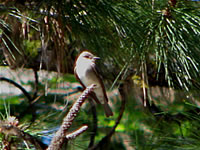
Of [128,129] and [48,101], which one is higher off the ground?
[48,101]

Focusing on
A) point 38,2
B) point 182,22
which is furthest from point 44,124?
point 182,22

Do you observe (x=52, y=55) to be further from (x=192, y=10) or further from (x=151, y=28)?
(x=192, y=10)

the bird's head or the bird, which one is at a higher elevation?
the bird's head

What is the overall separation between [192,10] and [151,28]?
14 cm

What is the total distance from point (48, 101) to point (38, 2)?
A: 0.97m

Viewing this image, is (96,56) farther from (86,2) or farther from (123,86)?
(123,86)

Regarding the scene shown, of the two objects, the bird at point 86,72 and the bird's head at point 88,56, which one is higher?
the bird's head at point 88,56

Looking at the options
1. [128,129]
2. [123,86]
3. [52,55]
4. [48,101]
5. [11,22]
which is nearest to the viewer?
[11,22]

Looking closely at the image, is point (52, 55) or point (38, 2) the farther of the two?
point (52, 55)

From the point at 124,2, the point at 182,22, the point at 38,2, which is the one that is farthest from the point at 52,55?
the point at 182,22

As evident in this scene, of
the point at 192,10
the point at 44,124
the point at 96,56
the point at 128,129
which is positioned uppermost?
the point at 192,10

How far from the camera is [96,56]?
128cm

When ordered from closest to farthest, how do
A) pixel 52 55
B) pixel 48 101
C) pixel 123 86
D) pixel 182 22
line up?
pixel 182 22 < pixel 52 55 < pixel 123 86 < pixel 48 101

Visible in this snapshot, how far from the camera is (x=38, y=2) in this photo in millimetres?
1090
